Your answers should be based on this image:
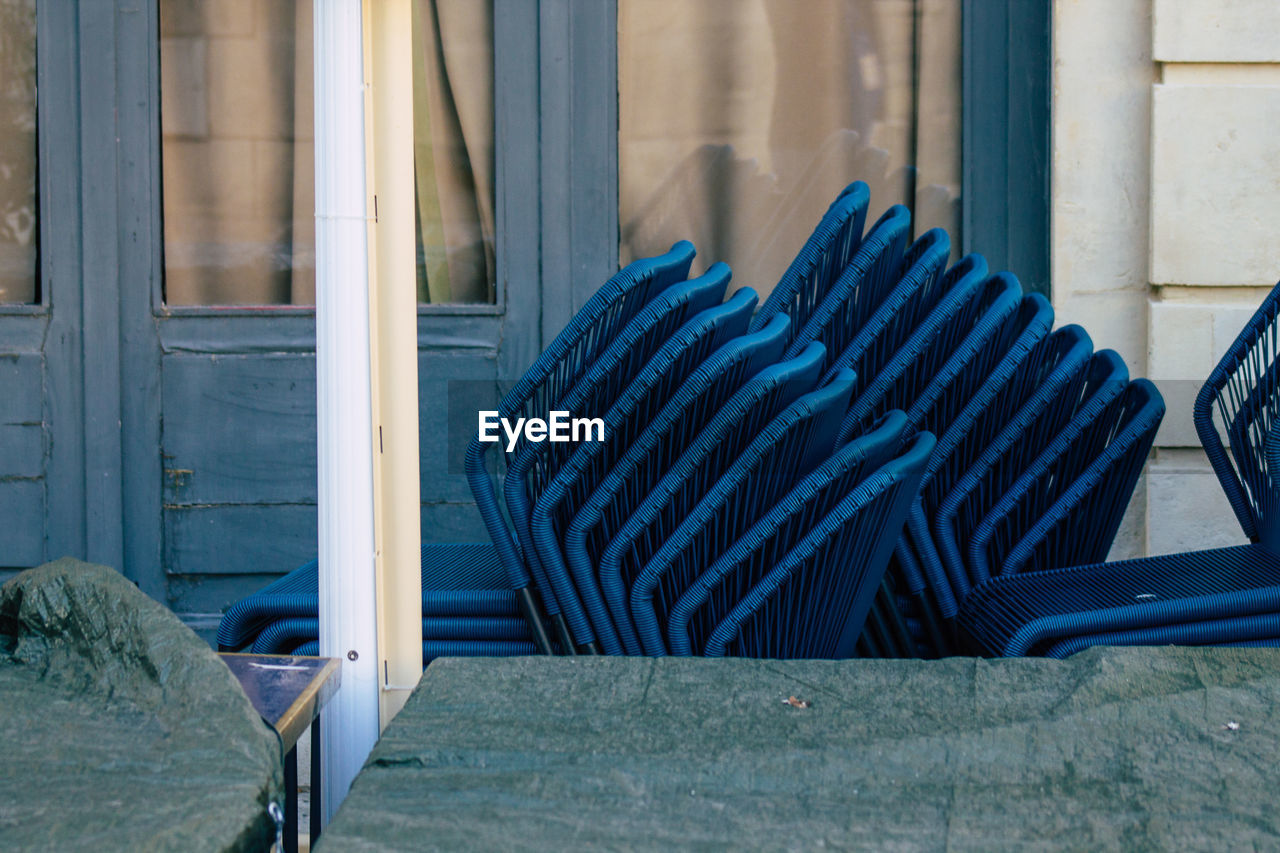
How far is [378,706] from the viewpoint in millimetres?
1496

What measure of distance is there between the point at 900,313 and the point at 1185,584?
2.36 ft

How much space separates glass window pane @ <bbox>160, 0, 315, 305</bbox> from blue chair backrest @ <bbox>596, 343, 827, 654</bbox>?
2.63 m

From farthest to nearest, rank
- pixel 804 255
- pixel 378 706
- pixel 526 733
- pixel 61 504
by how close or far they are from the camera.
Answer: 1. pixel 61 504
2. pixel 804 255
3. pixel 378 706
4. pixel 526 733

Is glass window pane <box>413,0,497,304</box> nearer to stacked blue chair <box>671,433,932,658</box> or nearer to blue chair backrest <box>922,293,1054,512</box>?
blue chair backrest <box>922,293,1054,512</box>

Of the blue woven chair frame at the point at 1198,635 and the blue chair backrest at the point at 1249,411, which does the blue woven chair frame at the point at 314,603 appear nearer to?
the blue woven chair frame at the point at 1198,635

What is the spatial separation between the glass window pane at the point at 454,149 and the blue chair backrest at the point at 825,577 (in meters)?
2.55

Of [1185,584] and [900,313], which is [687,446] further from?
[1185,584]

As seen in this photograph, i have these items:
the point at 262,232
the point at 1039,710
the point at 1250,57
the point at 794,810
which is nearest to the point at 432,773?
the point at 794,810

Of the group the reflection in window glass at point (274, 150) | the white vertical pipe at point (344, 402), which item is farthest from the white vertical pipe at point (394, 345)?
the reflection in window glass at point (274, 150)

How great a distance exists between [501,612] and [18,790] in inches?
38.9

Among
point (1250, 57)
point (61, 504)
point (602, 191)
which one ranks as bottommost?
point (61, 504)

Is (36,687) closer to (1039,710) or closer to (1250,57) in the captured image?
(1039,710)

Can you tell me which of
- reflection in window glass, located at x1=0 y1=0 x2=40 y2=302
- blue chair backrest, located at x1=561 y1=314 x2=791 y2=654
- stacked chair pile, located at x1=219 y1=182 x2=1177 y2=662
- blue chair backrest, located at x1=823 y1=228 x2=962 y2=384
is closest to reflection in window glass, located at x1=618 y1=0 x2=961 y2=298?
blue chair backrest, located at x1=823 y1=228 x2=962 y2=384

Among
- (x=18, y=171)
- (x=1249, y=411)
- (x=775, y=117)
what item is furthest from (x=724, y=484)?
(x=18, y=171)
